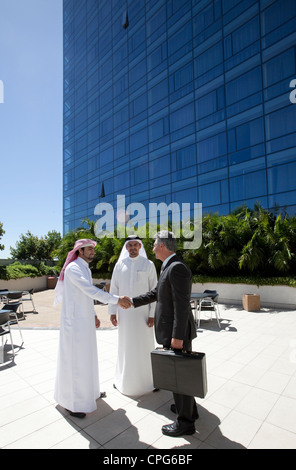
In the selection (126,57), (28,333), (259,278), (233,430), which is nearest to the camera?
(233,430)

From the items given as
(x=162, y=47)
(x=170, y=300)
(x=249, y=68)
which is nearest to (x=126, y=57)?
(x=162, y=47)

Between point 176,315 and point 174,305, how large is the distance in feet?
0.30

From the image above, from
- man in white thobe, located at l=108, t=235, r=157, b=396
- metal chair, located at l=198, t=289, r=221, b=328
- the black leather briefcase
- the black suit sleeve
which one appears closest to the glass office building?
metal chair, located at l=198, t=289, r=221, b=328

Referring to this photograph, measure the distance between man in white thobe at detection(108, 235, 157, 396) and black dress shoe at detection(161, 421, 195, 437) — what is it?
34.4 inches

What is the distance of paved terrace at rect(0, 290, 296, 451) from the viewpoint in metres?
2.36

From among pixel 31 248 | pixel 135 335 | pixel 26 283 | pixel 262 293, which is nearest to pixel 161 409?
pixel 135 335

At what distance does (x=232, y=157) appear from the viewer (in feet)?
55.3

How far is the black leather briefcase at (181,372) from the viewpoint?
7.33 feet

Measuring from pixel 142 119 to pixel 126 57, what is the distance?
811 centimetres

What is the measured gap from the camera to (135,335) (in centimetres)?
331

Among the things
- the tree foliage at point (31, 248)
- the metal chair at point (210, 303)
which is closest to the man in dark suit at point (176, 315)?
the metal chair at point (210, 303)

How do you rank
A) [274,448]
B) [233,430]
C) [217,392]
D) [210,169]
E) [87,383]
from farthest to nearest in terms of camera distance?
[210,169], [217,392], [87,383], [233,430], [274,448]

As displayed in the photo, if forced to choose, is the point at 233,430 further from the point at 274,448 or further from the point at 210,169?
the point at 210,169

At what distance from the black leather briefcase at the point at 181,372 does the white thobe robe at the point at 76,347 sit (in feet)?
2.81
